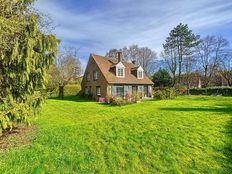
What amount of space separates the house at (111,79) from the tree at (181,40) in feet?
57.0

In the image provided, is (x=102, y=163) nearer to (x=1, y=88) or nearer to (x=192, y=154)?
(x=192, y=154)

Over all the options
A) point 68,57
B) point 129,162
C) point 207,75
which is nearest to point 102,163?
point 129,162

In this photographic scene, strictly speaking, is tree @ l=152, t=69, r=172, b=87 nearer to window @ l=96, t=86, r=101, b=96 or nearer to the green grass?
window @ l=96, t=86, r=101, b=96

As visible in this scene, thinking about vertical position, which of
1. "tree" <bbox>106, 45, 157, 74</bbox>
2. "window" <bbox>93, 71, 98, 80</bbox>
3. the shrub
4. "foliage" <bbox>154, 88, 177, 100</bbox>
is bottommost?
the shrub

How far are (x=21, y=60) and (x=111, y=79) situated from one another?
20458mm

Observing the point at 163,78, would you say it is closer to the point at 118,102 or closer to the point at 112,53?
the point at 112,53

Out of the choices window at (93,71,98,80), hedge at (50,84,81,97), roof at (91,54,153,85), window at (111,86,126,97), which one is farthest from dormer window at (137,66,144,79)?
hedge at (50,84,81,97)

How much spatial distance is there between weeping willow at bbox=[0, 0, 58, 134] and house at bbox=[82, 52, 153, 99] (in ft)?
57.1

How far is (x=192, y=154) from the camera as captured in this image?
7.12 meters

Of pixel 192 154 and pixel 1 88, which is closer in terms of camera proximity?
pixel 192 154

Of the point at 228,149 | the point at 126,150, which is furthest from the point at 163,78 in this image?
the point at 126,150

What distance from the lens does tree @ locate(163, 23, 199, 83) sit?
1810 inches

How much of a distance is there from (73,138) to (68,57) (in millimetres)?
28754

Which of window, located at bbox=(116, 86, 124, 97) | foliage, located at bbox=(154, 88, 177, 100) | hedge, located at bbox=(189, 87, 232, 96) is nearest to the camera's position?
foliage, located at bbox=(154, 88, 177, 100)
